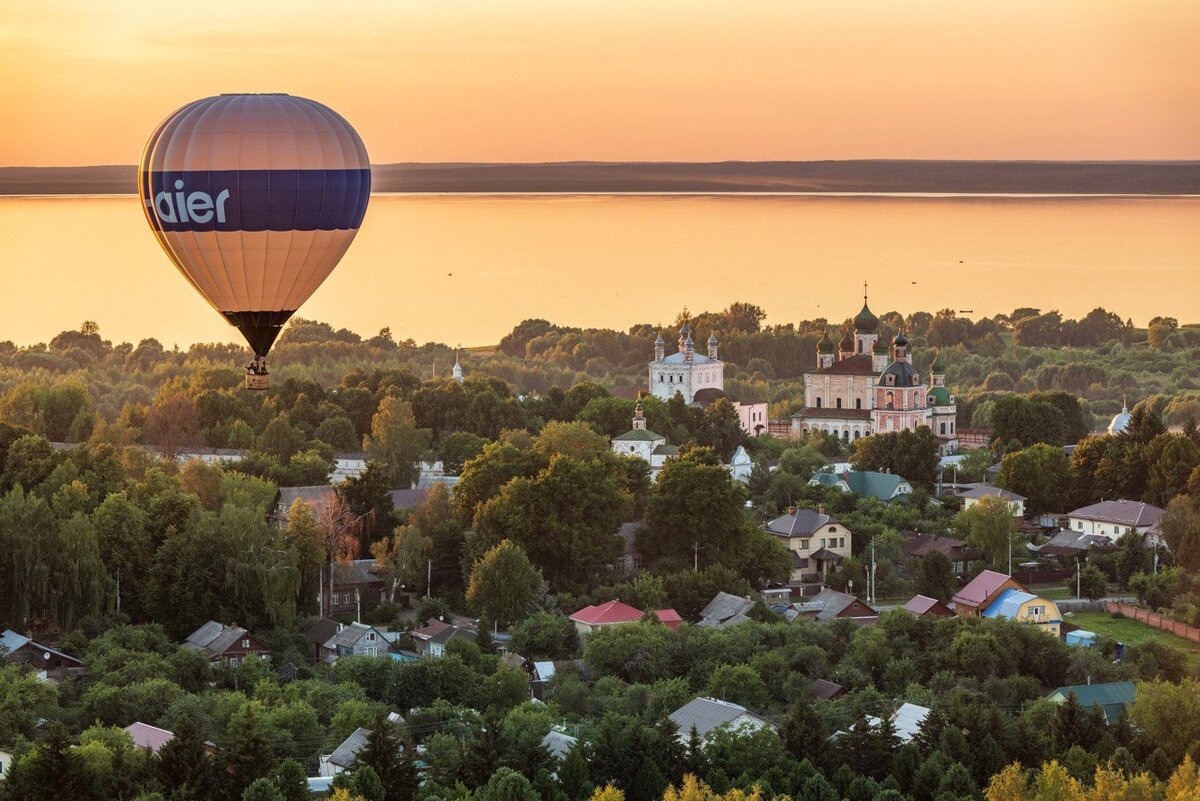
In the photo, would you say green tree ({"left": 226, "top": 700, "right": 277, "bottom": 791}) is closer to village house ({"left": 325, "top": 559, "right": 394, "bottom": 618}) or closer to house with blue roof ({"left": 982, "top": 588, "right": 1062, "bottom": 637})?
village house ({"left": 325, "top": 559, "right": 394, "bottom": 618})

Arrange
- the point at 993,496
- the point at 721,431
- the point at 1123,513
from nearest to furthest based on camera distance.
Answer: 1. the point at 1123,513
2. the point at 993,496
3. the point at 721,431

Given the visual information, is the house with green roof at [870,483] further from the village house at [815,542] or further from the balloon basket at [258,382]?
the balloon basket at [258,382]

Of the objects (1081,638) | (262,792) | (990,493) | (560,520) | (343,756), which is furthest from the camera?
(990,493)

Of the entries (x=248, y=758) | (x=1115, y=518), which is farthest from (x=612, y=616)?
(x=1115, y=518)

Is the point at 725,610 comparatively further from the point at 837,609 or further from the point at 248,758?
the point at 248,758

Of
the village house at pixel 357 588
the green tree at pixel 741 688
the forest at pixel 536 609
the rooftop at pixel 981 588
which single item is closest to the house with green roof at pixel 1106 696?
the forest at pixel 536 609
